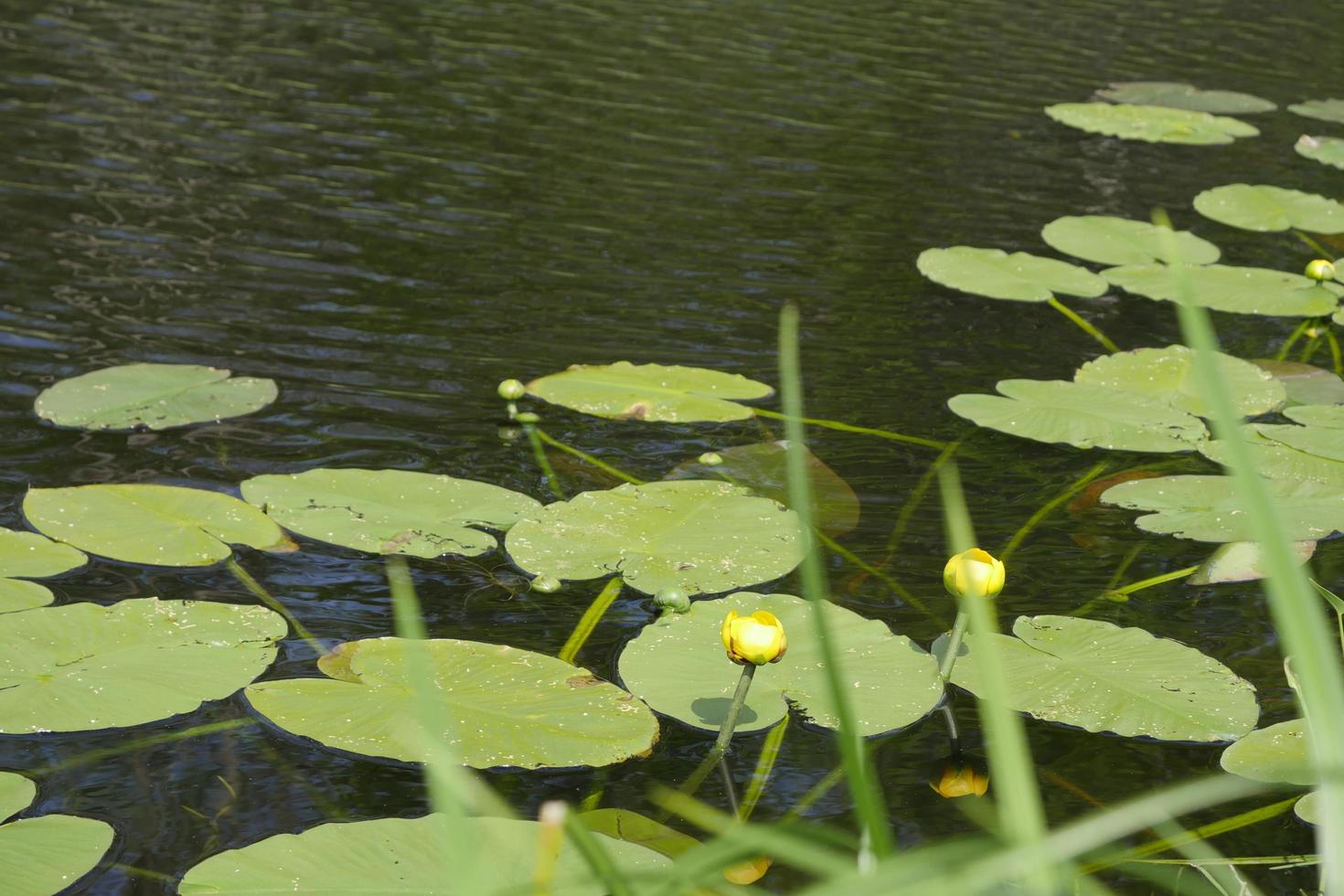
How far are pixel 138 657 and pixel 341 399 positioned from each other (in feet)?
4.42

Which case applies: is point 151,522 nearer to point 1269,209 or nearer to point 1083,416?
point 1083,416

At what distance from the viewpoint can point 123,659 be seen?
2072mm

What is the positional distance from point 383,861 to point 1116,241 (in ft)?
12.7

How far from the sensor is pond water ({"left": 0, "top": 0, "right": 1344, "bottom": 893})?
2.05 metres

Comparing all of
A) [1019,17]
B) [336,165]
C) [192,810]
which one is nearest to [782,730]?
[192,810]

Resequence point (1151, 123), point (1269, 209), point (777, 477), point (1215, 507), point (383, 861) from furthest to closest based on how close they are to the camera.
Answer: point (1151, 123), point (1269, 209), point (777, 477), point (1215, 507), point (383, 861)

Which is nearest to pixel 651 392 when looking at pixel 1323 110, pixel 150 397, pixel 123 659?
pixel 150 397

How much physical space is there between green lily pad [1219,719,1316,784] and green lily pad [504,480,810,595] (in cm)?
82

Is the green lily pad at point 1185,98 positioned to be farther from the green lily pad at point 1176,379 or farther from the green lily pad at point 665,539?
the green lily pad at point 665,539

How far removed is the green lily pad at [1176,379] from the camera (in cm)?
339

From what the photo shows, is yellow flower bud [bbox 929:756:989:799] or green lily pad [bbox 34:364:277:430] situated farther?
green lily pad [bbox 34:364:277:430]

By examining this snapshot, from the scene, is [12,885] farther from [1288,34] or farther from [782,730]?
[1288,34]

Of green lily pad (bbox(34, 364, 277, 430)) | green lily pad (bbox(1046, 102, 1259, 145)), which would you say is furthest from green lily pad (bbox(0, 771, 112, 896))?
green lily pad (bbox(1046, 102, 1259, 145))

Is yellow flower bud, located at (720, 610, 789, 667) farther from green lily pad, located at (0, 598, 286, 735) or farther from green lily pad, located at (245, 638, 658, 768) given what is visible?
green lily pad, located at (0, 598, 286, 735)
